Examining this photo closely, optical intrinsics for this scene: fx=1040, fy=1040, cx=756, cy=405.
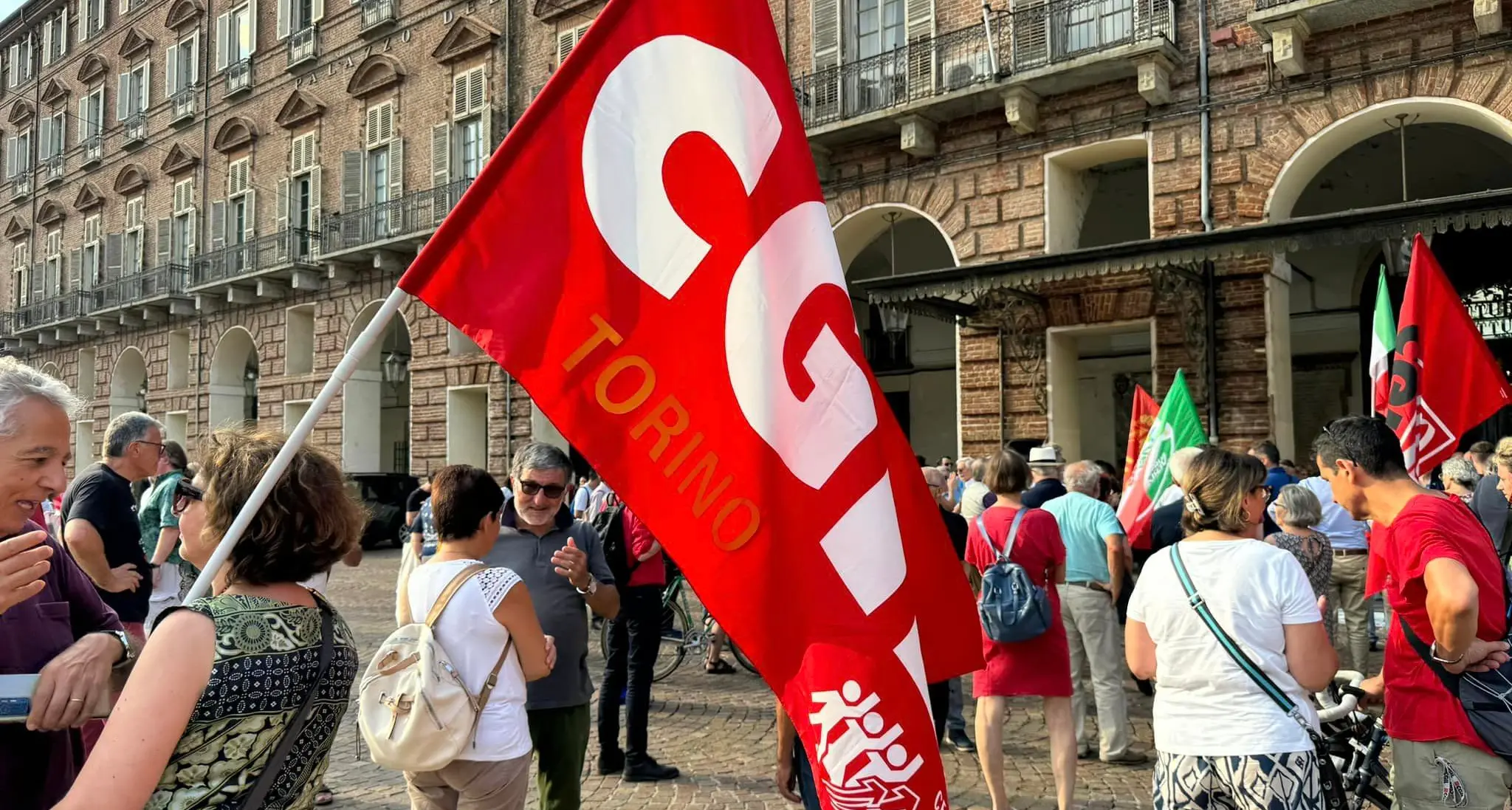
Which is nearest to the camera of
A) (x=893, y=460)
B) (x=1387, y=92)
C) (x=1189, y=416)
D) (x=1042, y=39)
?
(x=893, y=460)

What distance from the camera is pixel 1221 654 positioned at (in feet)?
8.92

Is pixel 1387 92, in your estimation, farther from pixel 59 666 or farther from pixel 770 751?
pixel 59 666

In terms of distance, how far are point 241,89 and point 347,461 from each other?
29.8ft

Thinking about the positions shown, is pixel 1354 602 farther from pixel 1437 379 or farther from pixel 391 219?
pixel 391 219

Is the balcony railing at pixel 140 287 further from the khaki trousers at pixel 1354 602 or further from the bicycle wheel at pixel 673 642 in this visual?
the khaki trousers at pixel 1354 602

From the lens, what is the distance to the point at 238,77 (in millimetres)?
23359

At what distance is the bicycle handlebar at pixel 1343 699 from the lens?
135 inches

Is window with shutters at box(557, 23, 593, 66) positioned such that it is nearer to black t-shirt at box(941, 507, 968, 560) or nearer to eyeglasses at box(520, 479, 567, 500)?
black t-shirt at box(941, 507, 968, 560)

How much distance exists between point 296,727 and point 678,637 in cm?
646

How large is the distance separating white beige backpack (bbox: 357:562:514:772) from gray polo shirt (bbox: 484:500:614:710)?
0.90 meters

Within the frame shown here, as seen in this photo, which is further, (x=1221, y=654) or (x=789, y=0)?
(x=789, y=0)

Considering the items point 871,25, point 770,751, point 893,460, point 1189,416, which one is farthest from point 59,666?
point 871,25

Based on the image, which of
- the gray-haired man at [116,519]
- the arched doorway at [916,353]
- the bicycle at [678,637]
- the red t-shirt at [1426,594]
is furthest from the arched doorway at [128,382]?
the red t-shirt at [1426,594]

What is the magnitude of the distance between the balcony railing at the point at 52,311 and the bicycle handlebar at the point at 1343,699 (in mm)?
31566
